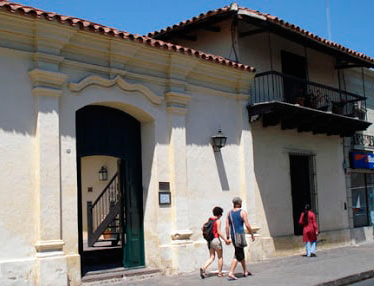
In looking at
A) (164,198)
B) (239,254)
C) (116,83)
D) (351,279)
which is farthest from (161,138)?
(351,279)

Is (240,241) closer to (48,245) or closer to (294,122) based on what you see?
(48,245)

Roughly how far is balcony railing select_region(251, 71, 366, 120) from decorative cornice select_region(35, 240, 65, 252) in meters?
6.67

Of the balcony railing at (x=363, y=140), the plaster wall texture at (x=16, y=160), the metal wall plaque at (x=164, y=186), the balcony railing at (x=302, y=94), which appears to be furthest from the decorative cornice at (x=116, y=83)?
the balcony railing at (x=363, y=140)

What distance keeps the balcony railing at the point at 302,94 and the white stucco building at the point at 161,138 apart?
0.19 ft

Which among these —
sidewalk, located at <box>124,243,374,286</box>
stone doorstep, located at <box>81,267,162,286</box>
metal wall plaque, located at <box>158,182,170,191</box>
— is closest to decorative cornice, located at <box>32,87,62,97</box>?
metal wall plaque, located at <box>158,182,170,191</box>

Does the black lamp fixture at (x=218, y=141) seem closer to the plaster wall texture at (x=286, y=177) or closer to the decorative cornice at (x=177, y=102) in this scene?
the decorative cornice at (x=177, y=102)

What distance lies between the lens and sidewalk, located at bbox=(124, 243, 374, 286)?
9.63 metres

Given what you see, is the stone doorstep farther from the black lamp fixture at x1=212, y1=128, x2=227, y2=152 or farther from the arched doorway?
the black lamp fixture at x1=212, y1=128, x2=227, y2=152

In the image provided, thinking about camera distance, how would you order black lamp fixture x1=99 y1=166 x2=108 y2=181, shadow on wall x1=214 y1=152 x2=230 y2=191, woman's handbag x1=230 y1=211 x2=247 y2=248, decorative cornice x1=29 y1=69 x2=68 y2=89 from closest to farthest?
decorative cornice x1=29 y1=69 x2=68 y2=89, woman's handbag x1=230 y1=211 x2=247 y2=248, shadow on wall x1=214 y1=152 x2=230 y2=191, black lamp fixture x1=99 y1=166 x2=108 y2=181

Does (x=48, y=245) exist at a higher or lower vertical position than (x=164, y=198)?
lower

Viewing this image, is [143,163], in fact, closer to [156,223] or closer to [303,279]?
[156,223]

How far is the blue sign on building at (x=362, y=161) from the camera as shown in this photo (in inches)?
694

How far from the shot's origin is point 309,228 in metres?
13.7

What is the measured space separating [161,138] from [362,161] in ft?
30.5
